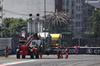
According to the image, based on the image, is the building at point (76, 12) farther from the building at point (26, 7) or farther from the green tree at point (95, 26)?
the green tree at point (95, 26)

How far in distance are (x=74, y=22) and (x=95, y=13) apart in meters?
18.0

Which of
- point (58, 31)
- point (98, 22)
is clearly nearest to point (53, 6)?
point (58, 31)

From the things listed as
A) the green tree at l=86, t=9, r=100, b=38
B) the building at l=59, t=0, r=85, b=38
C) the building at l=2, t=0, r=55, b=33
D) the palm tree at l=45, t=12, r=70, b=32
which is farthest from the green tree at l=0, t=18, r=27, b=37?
the green tree at l=86, t=9, r=100, b=38

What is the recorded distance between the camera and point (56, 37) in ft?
178

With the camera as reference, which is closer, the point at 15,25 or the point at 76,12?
the point at 15,25

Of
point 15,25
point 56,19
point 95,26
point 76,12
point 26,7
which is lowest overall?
point 95,26

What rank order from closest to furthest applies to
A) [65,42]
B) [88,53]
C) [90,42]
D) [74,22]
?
1. [88,53]
2. [90,42]
3. [65,42]
4. [74,22]

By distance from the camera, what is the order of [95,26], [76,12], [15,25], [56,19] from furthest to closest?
[76,12] → [15,25] → [56,19] → [95,26]

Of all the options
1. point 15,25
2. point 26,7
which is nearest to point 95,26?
point 26,7

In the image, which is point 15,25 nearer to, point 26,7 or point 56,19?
point 26,7

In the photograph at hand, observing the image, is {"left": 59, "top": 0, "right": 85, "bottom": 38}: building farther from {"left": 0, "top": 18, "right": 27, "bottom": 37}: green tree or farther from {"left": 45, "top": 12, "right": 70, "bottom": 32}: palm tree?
{"left": 0, "top": 18, "right": 27, "bottom": 37}: green tree

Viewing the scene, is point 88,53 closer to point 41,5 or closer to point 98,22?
point 98,22

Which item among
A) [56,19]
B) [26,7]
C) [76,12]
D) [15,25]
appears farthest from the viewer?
[76,12]

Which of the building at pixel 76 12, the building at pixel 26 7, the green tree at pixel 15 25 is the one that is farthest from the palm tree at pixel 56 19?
the building at pixel 76 12
